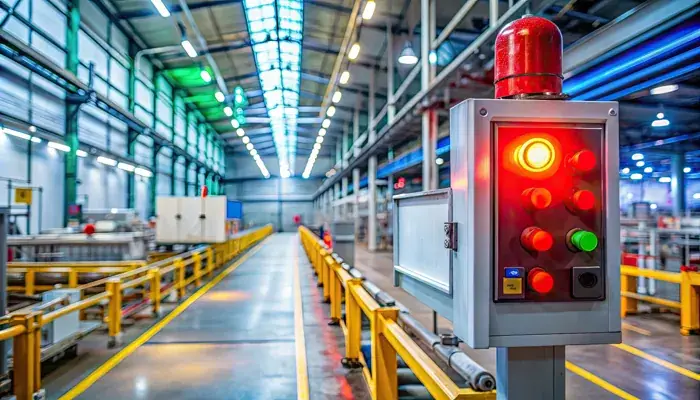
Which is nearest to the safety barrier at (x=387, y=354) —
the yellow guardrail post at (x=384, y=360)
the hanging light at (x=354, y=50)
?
the yellow guardrail post at (x=384, y=360)

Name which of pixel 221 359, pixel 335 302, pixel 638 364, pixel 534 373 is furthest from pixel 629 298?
pixel 534 373

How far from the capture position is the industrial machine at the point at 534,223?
5.15 ft

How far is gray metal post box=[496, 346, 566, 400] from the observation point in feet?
5.65

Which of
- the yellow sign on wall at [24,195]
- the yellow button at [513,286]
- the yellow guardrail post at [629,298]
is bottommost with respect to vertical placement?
the yellow guardrail post at [629,298]

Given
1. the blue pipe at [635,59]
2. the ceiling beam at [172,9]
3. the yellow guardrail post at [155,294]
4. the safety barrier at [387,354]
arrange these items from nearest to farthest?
the safety barrier at [387,354] → the blue pipe at [635,59] → the yellow guardrail post at [155,294] → the ceiling beam at [172,9]

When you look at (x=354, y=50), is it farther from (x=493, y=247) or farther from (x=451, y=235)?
(x=493, y=247)

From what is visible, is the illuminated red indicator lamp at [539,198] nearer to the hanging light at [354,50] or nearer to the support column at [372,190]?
the hanging light at [354,50]

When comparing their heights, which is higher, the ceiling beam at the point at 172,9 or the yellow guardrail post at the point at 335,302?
the ceiling beam at the point at 172,9

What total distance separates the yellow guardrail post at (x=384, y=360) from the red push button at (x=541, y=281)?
1920 mm

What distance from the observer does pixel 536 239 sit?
1550 mm

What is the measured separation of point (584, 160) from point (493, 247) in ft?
1.35

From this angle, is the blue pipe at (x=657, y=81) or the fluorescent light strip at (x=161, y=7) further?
the fluorescent light strip at (x=161, y=7)

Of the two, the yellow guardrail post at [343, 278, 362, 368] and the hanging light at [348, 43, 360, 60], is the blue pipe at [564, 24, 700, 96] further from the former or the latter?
the hanging light at [348, 43, 360, 60]

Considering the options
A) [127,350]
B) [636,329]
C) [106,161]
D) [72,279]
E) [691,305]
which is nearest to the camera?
[127,350]
